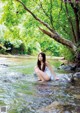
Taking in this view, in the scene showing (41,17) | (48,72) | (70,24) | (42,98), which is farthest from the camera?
(41,17)

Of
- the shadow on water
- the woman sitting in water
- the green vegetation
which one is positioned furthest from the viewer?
the green vegetation

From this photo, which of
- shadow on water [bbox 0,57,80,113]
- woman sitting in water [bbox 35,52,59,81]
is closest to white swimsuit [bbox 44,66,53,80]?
woman sitting in water [bbox 35,52,59,81]

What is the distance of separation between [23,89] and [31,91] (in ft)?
1.75

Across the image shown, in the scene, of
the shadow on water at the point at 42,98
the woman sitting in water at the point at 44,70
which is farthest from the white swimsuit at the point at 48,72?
the shadow on water at the point at 42,98

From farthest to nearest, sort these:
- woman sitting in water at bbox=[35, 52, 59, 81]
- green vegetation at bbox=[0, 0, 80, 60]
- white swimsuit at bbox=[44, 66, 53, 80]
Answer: green vegetation at bbox=[0, 0, 80, 60] < white swimsuit at bbox=[44, 66, 53, 80] < woman sitting in water at bbox=[35, 52, 59, 81]

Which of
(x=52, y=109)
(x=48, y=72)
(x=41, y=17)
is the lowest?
(x=52, y=109)

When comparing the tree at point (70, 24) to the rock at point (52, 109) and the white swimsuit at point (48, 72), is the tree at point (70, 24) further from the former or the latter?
the rock at point (52, 109)

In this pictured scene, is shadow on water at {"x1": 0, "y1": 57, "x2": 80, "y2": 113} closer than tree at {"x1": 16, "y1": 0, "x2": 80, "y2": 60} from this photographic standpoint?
Yes

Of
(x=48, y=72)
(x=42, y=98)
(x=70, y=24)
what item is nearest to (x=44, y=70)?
(x=48, y=72)

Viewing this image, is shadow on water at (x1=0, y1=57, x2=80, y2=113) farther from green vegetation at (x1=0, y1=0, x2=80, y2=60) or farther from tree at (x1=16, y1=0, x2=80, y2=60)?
green vegetation at (x1=0, y1=0, x2=80, y2=60)

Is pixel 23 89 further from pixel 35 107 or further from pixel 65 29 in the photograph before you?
pixel 65 29

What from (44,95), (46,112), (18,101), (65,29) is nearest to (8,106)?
(18,101)

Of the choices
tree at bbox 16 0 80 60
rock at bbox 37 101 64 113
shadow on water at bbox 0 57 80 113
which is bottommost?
shadow on water at bbox 0 57 80 113

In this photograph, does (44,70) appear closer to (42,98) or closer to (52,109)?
(42,98)
